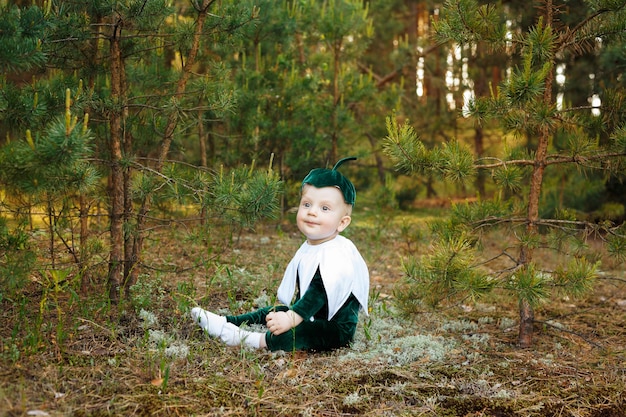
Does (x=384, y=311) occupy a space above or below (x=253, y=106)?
below

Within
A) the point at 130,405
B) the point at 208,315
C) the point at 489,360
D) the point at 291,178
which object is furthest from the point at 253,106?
the point at 130,405

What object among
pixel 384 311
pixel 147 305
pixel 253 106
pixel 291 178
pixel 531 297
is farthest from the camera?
pixel 291 178

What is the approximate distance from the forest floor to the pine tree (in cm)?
39

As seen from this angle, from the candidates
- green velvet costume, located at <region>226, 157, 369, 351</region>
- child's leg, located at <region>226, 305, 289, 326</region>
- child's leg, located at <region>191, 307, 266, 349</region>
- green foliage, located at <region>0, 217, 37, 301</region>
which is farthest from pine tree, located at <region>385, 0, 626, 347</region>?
green foliage, located at <region>0, 217, 37, 301</region>

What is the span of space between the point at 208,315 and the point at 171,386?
721 mm

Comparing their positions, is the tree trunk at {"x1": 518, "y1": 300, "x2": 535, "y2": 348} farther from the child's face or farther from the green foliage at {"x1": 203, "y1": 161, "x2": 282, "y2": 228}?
the green foliage at {"x1": 203, "y1": 161, "x2": 282, "y2": 228}

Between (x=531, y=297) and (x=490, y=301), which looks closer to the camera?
(x=531, y=297)

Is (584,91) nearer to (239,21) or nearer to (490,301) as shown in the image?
(490,301)

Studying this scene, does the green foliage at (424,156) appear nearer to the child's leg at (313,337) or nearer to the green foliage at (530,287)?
the green foliage at (530,287)

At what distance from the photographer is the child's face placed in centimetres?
372

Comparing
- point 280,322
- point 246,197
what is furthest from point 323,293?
point 246,197

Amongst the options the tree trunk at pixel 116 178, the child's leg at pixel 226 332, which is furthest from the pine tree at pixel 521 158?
the tree trunk at pixel 116 178

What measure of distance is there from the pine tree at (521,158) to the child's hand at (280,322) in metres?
0.75

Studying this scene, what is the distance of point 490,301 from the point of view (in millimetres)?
5133
